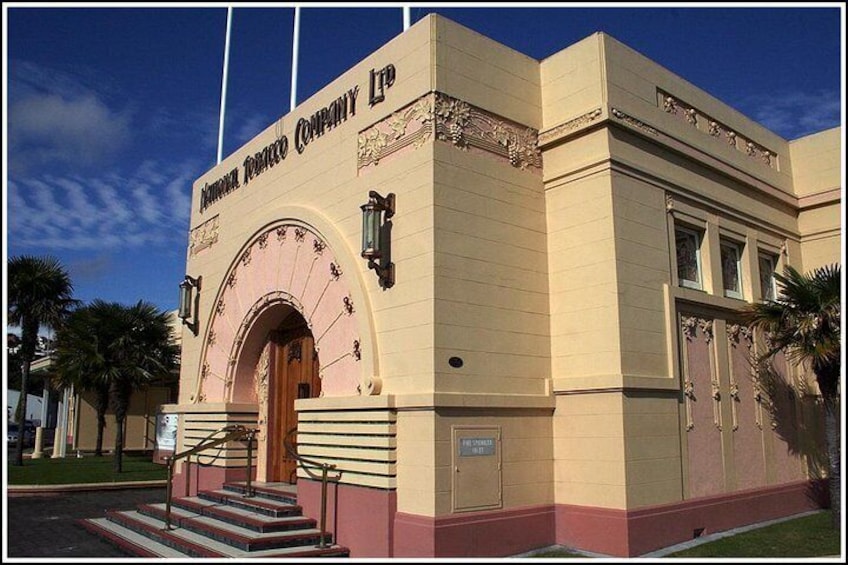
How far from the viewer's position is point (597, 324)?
10.9 m

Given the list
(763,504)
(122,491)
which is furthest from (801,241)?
(122,491)

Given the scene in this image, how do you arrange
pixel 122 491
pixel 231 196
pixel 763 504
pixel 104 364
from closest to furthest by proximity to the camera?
pixel 763 504 < pixel 231 196 < pixel 122 491 < pixel 104 364

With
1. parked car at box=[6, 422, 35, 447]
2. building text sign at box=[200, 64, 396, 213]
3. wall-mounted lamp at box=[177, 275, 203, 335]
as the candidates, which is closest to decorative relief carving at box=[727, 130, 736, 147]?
building text sign at box=[200, 64, 396, 213]

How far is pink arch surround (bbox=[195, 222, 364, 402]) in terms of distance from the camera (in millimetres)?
11969

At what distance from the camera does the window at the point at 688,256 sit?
12781mm

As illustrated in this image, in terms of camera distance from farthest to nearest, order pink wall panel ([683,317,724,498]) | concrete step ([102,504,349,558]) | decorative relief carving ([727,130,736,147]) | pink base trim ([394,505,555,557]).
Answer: decorative relief carving ([727,130,736,147]) → pink wall panel ([683,317,724,498]) → concrete step ([102,504,349,558]) → pink base trim ([394,505,555,557])

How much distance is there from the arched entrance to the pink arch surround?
1.15 ft

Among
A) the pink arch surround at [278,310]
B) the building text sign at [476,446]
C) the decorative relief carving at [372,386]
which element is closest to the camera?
the building text sign at [476,446]

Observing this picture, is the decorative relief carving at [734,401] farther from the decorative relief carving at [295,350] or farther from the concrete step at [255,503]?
the decorative relief carving at [295,350]

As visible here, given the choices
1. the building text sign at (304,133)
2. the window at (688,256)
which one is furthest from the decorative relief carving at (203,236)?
the window at (688,256)

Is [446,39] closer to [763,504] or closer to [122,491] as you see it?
[763,504]

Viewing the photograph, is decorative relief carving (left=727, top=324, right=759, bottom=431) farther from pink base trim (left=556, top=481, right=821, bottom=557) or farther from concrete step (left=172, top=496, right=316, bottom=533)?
concrete step (left=172, top=496, right=316, bottom=533)

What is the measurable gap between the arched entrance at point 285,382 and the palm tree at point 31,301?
53.7ft

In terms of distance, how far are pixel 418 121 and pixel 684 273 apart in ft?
17.3
